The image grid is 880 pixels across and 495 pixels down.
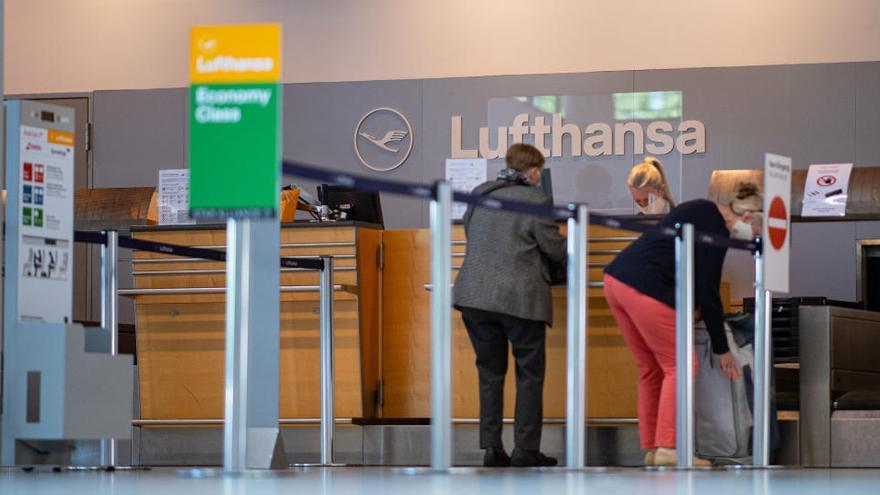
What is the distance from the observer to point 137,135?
11.0 m

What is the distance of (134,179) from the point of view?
35.9 ft

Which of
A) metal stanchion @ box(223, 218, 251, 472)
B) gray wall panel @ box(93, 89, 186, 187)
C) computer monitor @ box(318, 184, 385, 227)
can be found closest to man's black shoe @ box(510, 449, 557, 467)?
metal stanchion @ box(223, 218, 251, 472)

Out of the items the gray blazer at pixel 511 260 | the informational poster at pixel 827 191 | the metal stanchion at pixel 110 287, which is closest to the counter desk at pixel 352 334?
the gray blazer at pixel 511 260

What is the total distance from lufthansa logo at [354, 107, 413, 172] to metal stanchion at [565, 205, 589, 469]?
17.5ft

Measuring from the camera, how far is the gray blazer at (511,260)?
19.7ft

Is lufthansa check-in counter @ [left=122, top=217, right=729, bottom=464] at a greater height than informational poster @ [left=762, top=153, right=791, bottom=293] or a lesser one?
lesser

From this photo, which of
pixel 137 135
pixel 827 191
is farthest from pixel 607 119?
pixel 137 135

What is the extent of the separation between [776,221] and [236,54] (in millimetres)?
2826

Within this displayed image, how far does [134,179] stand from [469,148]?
259 centimetres

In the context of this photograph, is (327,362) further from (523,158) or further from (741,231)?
(741,231)

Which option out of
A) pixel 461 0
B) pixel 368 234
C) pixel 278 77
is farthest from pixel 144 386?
pixel 461 0

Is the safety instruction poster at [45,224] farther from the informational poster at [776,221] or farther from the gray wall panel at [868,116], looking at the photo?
the gray wall panel at [868,116]

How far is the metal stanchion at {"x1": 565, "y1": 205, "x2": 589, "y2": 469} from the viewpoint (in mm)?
5266

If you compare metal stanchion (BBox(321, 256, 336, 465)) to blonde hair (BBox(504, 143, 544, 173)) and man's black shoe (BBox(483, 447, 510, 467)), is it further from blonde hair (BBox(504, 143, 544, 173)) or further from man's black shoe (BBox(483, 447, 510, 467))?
blonde hair (BBox(504, 143, 544, 173))
